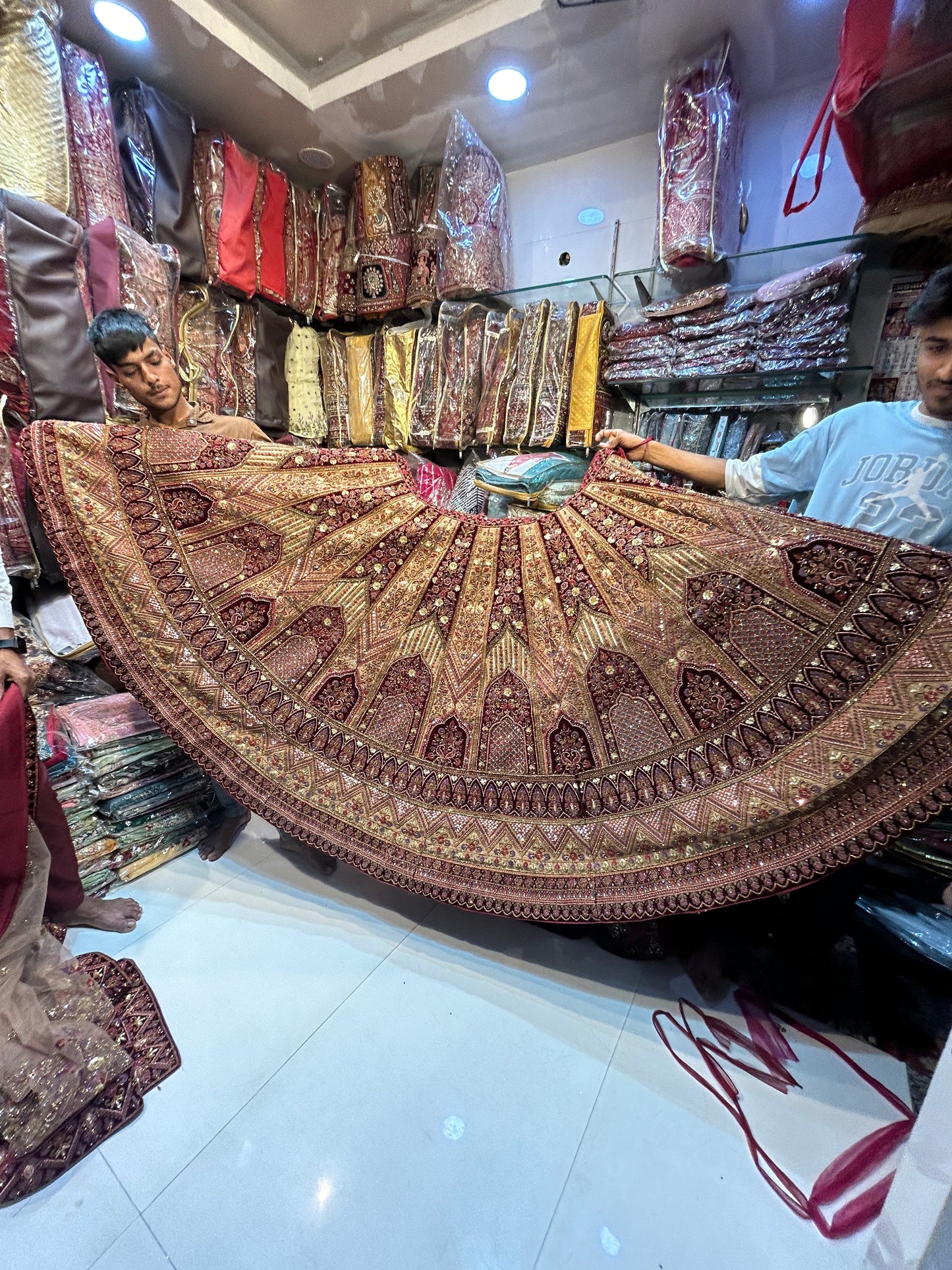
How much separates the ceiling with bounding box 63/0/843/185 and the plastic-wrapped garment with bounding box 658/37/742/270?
96mm

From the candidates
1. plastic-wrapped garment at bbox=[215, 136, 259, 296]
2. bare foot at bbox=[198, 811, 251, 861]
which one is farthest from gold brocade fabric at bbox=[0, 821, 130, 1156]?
plastic-wrapped garment at bbox=[215, 136, 259, 296]

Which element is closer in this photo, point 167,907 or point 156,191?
point 167,907

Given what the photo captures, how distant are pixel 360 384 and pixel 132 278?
88 centimetres

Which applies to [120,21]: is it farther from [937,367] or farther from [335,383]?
[937,367]

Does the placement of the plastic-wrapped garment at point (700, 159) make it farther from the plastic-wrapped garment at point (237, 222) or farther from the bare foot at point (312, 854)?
the bare foot at point (312, 854)

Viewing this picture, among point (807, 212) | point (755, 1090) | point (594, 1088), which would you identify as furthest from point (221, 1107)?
point (807, 212)

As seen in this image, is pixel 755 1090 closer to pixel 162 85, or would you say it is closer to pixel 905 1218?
pixel 905 1218

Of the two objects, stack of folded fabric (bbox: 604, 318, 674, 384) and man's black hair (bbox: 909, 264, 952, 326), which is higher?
stack of folded fabric (bbox: 604, 318, 674, 384)

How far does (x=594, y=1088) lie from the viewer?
0.91 m

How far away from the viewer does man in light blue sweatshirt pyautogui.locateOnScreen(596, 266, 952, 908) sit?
0.83 m

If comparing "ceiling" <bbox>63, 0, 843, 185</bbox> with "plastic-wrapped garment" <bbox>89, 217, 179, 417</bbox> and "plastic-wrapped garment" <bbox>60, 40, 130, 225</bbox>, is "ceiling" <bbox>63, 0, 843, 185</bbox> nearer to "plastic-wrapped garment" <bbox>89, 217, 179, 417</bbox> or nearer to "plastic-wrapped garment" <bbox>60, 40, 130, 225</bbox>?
"plastic-wrapped garment" <bbox>60, 40, 130, 225</bbox>

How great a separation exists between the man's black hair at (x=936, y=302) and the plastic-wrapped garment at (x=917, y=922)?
1.13 meters

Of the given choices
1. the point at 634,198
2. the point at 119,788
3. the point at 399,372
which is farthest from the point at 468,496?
the point at 119,788

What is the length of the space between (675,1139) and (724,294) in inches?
82.7
